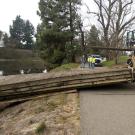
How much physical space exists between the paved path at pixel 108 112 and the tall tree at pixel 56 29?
127ft

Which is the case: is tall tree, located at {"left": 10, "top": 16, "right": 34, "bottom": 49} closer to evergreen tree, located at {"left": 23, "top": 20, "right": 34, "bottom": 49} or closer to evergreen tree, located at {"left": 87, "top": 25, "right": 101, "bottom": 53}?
evergreen tree, located at {"left": 23, "top": 20, "right": 34, "bottom": 49}

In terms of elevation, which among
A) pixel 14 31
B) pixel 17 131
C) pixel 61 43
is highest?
pixel 14 31

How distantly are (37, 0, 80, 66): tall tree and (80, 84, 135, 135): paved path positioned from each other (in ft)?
127

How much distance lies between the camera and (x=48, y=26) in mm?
56469

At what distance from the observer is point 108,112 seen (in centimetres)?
1055

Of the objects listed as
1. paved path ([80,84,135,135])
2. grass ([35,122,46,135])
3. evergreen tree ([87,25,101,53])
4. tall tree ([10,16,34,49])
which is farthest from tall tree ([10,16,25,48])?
grass ([35,122,46,135])

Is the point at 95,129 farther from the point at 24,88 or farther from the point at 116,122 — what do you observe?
the point at 24,88

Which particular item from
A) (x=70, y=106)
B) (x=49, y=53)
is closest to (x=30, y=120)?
(x=70, y=106)

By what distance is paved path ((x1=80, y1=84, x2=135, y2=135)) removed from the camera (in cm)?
845

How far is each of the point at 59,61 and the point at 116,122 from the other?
46.6m

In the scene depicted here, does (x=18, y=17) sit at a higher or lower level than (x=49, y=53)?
higher

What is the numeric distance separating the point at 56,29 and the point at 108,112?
45.0 meters

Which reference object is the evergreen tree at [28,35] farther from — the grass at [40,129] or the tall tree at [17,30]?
the grass at [40,129]

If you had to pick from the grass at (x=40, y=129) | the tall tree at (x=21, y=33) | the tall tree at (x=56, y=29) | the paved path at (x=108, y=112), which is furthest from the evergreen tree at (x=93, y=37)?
the tall tree at (x=21, y=33)
